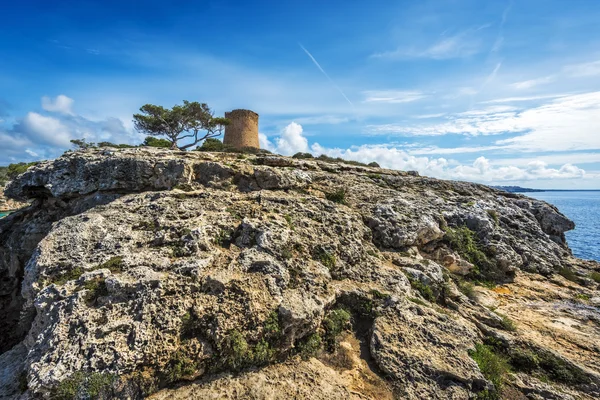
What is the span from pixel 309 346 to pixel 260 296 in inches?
82.1

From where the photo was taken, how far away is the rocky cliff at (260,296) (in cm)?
712

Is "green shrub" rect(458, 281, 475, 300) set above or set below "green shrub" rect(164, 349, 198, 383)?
below

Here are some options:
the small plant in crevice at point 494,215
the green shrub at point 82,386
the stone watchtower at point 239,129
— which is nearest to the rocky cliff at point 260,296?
the green shrub at point 82,386

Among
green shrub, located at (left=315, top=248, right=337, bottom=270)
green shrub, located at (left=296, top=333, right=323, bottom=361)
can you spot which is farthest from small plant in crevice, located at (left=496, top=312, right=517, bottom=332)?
green shrub, located at (left=296, top=333, right=323, bottom=361)

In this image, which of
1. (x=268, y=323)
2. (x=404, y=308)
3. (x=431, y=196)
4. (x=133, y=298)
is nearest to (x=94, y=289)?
(x=133, y=298)

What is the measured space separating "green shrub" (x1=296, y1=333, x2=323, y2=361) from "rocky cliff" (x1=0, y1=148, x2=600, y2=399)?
2.2 inches

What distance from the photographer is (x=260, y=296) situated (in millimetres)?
8625

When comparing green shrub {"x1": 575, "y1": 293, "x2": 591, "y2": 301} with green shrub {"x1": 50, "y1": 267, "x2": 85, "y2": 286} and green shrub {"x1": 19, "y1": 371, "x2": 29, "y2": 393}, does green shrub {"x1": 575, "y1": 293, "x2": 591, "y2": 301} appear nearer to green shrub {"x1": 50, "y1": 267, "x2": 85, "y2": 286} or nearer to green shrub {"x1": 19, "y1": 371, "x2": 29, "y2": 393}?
green shrub {"x1": 50, "y1": 267, "x2": 85, "y2": 286}

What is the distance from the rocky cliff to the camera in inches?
280

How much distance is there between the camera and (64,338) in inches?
268

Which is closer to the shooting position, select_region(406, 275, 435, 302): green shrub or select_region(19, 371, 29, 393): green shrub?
select_region(19, 371, 29, 393): green shrub

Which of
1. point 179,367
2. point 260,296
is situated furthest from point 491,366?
point 179,367

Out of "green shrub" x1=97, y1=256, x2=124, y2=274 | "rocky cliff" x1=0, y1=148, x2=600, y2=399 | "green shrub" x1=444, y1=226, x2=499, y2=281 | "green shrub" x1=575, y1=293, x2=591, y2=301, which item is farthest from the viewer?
"green shrub" x1=444, y1=226, x2=499, y2=281

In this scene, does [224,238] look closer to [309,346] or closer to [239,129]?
[309,346]
